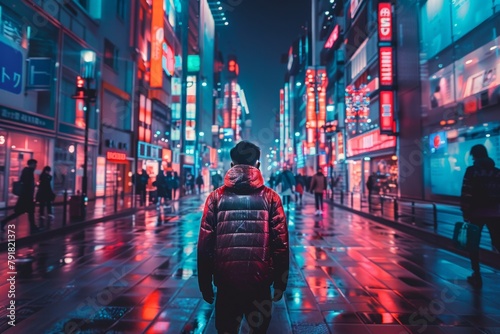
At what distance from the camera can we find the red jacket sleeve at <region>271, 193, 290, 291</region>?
2760 millimetres

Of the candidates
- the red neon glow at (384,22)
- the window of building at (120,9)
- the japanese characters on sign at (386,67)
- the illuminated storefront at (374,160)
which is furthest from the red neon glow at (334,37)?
the window of building at (120,9)

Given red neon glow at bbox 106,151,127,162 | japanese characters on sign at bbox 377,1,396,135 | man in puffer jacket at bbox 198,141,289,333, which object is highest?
japanese characters on sign at bbox 377,1,396,135

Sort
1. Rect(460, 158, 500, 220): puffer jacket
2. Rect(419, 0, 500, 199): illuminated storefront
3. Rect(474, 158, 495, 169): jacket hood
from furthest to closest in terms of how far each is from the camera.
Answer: Rect(419, 0, 500, 199): illuminated storefront < Rect(474, 158, 495, 169): jacket hood < Rect(460, 158, 500, 220): puffer jacket

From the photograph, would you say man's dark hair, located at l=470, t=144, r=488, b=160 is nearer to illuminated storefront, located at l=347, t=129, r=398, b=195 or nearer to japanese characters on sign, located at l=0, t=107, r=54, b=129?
japanese characters on sign, located at l=0, t=107, r=54, b=129

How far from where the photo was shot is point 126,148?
97.1 ft

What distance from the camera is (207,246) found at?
277 centimetres

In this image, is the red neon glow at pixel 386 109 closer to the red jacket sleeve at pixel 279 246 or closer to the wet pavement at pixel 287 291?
the wet pavement at pixel 287 291

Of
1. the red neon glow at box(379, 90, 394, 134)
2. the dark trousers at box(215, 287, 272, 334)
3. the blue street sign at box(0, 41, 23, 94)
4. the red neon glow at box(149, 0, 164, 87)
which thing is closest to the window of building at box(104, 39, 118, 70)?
the red neon glow at box(149, 0, 164, 87)

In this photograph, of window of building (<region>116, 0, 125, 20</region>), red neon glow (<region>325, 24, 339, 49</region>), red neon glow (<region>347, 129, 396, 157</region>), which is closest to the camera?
window of building (<region>116, 0, 125, 20</region>)

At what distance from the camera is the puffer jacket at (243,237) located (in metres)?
2.69

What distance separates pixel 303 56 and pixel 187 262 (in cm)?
8409

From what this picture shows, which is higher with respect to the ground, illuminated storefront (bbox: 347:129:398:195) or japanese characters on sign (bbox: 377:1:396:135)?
japanese characters on sign (bbox: 377:1:396:135)

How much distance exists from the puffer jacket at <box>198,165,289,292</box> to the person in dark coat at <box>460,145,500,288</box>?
4.17 m

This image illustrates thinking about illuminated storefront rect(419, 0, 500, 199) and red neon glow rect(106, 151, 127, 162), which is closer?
illuminated storefront rect(419, 0, 500, 199)
